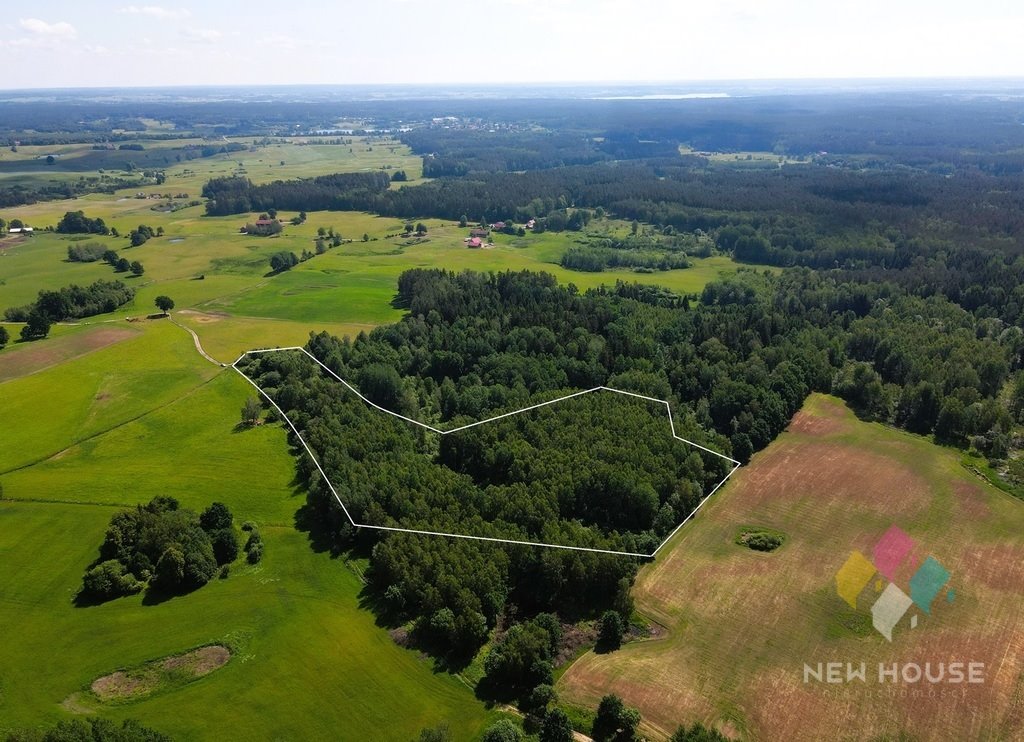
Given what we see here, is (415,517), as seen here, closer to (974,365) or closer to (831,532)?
(831,532)

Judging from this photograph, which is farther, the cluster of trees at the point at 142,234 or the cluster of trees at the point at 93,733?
the cluster of trees at the point at 142,234

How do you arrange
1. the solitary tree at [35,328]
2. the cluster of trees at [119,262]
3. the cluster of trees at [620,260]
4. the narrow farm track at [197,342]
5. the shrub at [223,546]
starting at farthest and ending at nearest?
the cluster of trees at [620,260] < the cluster of trees at [119,262] < the solitary tree at [35,328] < the narrow farm track at [197,342] < the shrub at [223,546]

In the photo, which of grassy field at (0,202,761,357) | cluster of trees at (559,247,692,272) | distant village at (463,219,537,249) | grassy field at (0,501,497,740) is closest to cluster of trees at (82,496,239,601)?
grassy field at (0,501,497,740)

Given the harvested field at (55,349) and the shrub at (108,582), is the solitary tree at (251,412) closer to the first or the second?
the shrub at (108,582)

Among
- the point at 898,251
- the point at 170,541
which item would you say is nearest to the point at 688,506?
the point at 170,541

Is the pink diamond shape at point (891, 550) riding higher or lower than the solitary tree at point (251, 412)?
lower

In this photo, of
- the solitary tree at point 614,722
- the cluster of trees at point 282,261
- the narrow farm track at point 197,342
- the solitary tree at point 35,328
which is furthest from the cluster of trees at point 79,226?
the solitary tree at point 614,722
